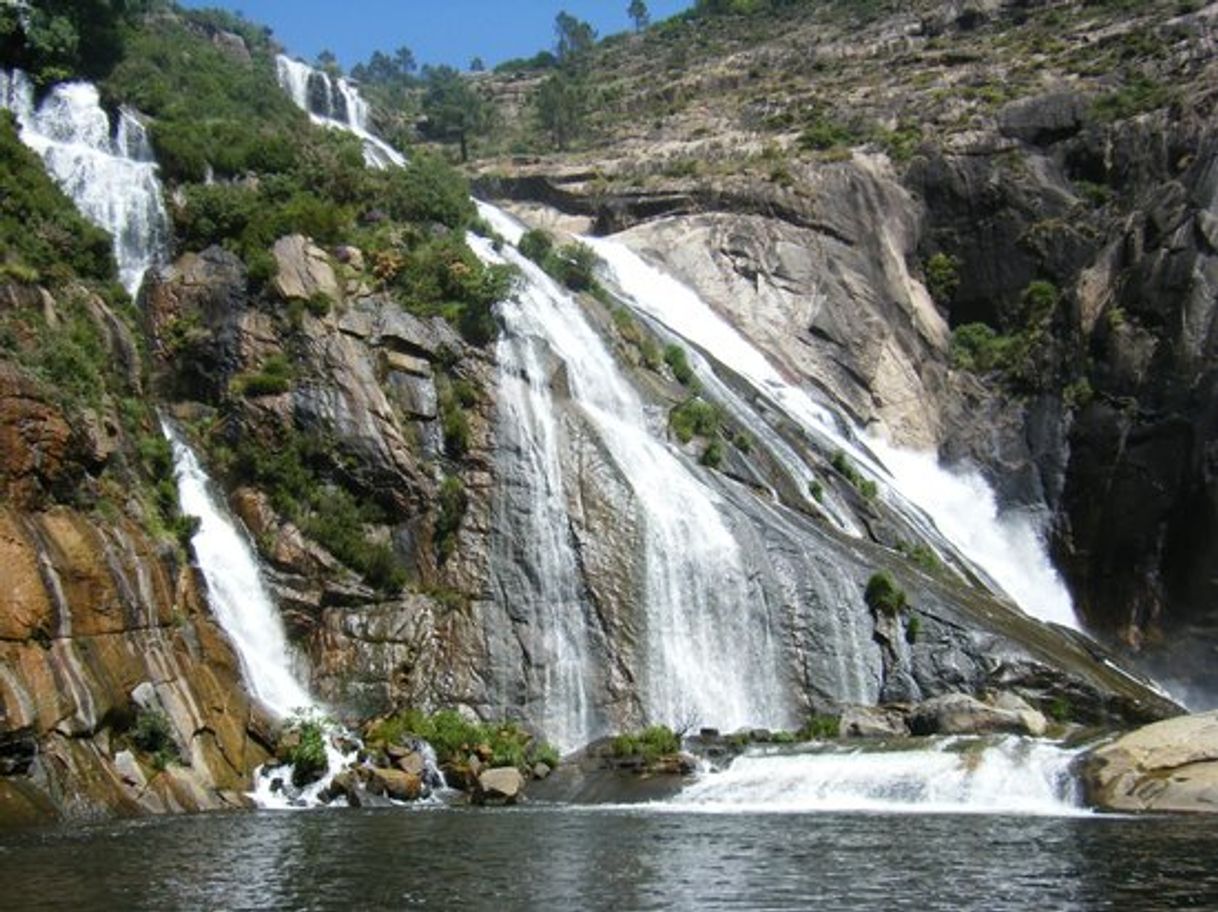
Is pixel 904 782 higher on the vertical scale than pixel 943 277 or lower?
lower

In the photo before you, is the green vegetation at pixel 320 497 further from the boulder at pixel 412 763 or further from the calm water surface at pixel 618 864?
the calm water surface at pixel 618 864

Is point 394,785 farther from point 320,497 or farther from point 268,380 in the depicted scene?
point 268,380

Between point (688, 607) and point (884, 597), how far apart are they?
20.7 ft

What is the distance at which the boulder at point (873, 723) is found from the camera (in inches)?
1363

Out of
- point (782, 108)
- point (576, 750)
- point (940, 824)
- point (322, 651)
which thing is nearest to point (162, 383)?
point (322, 651)

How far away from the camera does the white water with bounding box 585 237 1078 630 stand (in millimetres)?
54188

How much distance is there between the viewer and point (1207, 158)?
195ft

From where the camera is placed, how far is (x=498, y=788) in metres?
29.5

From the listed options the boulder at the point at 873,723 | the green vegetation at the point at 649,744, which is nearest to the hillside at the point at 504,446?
the boulder at the point at 873,723

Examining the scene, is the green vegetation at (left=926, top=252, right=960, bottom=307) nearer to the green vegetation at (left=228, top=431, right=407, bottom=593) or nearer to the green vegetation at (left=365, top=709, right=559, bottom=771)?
the green vegetation at (left=228, top=431, right=407, bottom=593)

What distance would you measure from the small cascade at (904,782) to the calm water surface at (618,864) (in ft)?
8.52

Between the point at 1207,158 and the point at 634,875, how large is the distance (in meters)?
52.9

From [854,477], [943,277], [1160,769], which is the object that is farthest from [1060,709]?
[943,277]

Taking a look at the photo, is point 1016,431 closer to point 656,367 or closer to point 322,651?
point 656,367
